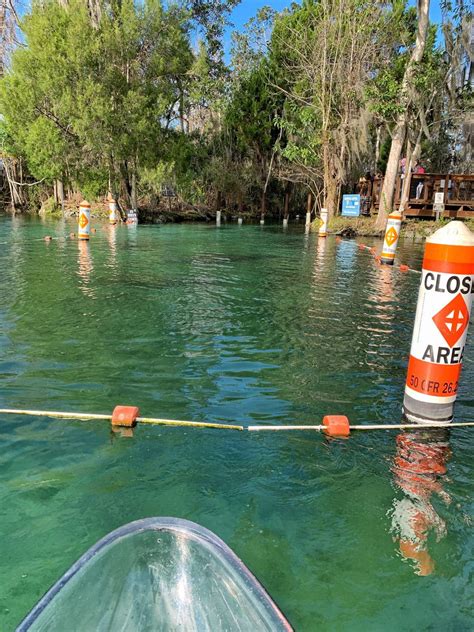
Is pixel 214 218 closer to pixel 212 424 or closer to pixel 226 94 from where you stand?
pixel 226 94

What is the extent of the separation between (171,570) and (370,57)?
1142 inches

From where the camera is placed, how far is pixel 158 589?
2.09 meters

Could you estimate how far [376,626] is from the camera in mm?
2396

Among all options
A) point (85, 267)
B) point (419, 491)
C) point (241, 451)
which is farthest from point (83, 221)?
point (419, 491)

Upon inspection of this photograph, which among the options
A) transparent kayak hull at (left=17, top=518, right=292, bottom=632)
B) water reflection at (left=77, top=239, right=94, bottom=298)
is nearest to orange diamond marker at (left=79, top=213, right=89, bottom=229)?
water reflection at (left=77, top=239, right=94, bottom=298)

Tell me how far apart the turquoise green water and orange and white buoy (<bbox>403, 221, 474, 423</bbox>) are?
34 cm

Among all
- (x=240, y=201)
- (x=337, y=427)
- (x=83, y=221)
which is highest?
(x=240, y=201)

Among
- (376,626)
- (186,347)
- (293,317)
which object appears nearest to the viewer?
(376,626)

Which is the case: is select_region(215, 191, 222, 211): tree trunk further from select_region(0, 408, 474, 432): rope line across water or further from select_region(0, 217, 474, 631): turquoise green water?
select_region(0, 408, 474, 432): rope line across water

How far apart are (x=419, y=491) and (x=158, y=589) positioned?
81.2 inches

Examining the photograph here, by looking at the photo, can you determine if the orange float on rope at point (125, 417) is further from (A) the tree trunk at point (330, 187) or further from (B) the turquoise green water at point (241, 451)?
(A) the tree trunk at point (330, 187)

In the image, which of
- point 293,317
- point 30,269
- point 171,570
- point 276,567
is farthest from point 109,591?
point 30,269

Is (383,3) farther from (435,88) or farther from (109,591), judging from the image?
(109,591)

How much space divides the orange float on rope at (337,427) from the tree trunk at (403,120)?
22647 mm
